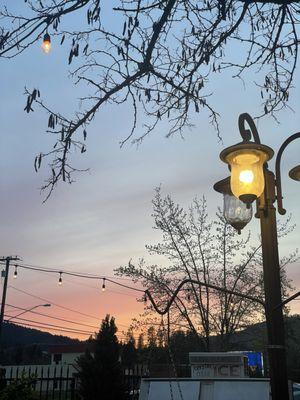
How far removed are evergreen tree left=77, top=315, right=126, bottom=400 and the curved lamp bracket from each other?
10.8 meters

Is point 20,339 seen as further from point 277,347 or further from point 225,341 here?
point 277,347

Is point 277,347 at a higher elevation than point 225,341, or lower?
lower

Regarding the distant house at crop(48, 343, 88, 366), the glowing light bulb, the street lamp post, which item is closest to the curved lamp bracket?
the street lamp post

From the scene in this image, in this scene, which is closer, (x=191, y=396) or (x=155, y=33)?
(x=155, y=33)

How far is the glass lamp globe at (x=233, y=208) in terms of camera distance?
4.43m

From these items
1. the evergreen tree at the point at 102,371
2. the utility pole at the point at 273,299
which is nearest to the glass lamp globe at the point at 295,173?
the utility pole at the point at 273,299

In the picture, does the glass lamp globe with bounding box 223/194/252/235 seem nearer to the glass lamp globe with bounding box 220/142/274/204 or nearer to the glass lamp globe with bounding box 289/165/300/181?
the glass lamp globe with bounding box 220/142/274/204

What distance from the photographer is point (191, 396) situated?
9172 mm

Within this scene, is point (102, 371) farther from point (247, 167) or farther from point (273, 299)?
point (247, 167)

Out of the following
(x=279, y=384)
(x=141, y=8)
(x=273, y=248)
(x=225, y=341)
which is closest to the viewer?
(x=279, y=384)

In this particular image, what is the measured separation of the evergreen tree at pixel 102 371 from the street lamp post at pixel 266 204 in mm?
10576

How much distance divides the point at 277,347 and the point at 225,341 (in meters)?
18.2

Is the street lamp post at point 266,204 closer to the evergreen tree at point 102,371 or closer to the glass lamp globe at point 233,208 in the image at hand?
the glass lamp globe at point 233,208

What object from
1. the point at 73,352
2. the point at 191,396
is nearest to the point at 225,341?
the point at 191,396
